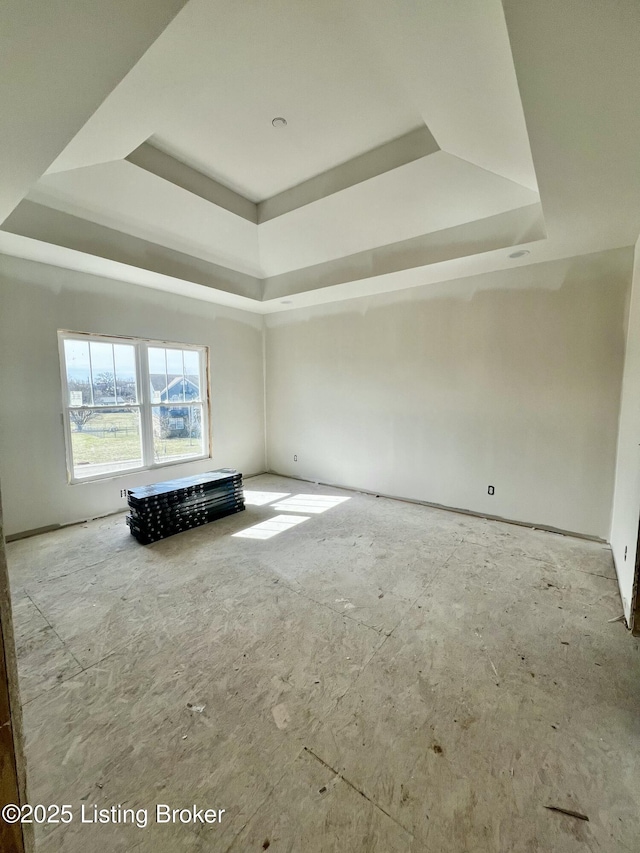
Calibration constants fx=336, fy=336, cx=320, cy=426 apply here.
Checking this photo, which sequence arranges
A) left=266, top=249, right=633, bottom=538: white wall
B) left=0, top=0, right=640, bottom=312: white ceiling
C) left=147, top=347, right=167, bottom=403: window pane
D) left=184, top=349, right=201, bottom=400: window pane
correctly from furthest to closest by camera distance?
Answer: left=184, top=349, right=201, bottom=400: window pane
left=147, top=347, right=167, bottom=403: window pane
left=266, top=249, right=633, bottom=538: white wall
left=0, top=0, right=640, bottom=312: white ceiling

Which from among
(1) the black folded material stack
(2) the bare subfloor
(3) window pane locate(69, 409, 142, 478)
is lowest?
(2) the bare subfloor

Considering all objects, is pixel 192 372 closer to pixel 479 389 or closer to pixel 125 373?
pixel 125 373

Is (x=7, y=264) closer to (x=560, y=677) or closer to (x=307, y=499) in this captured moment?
(x=307, y=499)

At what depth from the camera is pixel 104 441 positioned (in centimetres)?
409

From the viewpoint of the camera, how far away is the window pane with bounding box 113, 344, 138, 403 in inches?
164

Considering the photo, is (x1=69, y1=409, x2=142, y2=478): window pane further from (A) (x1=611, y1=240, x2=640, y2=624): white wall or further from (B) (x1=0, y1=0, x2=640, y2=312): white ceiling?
(A) (x1=611, y1=240, x2=640, y2=624): white wall

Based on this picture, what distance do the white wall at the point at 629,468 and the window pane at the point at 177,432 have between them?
16.0ft

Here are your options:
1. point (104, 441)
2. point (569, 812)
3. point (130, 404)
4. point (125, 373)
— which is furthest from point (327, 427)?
point (569, 812)

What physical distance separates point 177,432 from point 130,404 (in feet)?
2.46

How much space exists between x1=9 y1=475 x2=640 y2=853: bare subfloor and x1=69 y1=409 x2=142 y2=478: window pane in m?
1.22

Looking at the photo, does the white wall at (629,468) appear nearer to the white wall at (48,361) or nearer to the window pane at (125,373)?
the white wall at (48,361)

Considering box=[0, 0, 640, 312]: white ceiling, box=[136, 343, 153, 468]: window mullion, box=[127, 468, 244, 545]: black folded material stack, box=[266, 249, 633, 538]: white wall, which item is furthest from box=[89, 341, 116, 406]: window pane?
box=[266, 249, 633, 538]: white wall

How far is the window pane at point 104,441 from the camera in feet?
12.6

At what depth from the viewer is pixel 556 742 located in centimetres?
146
